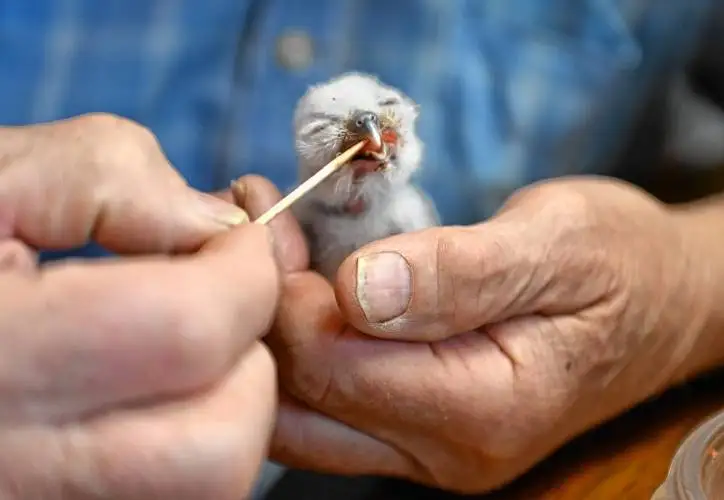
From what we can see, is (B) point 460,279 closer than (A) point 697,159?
Yes

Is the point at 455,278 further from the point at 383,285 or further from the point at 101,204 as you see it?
the point at 101,204

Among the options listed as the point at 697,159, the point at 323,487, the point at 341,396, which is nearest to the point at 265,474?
the point at 323,487

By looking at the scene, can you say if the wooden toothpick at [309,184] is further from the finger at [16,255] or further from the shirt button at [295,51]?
the shirt button at [295,51]

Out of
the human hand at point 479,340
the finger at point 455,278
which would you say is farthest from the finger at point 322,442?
the finger at point 455,278

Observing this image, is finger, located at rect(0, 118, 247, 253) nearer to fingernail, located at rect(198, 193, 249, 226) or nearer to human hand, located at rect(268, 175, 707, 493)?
fingernail, located at rect(198, 193, 249, 226)

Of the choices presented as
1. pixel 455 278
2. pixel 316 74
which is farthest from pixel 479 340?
pixel 316 74

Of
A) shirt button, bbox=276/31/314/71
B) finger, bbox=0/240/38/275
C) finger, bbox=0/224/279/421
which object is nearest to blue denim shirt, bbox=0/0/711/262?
shirt button, bbox=276/31/314/71

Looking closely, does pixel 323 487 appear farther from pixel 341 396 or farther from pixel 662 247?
A: pixel 662 247
